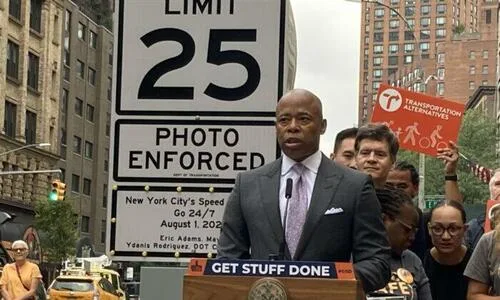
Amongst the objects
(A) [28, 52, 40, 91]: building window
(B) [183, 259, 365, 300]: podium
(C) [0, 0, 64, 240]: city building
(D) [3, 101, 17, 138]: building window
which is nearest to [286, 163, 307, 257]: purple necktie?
(B) [183, 259, 365, 300]: podium

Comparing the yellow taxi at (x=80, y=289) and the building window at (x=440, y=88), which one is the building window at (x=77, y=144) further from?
the building window at (x=440, y=88)

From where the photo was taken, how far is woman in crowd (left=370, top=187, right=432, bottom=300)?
5.98m

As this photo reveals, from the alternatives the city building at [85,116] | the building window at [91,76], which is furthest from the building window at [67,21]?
the building window at [91,76]

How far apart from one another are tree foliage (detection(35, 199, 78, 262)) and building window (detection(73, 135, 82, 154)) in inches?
743

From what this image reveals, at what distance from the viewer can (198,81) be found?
651cm

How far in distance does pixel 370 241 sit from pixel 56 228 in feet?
201

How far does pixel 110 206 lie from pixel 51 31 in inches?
2859

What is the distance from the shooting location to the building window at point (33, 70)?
74.4m

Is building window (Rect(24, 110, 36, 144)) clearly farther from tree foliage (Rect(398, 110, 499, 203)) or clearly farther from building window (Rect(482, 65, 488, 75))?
building window (Rect(482, 65, 488, 75))

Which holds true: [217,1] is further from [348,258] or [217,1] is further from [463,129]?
[463,129]

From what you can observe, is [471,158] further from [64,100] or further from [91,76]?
[91,76]

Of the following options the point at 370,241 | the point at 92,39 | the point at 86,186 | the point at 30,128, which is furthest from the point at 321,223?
the point at 92,39

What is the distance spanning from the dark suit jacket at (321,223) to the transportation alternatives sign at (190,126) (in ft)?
5.48

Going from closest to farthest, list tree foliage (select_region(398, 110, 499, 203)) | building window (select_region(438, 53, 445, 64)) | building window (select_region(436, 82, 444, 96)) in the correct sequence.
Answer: tree foliage (select_region(398, 110, 499, 203)), building window (select_region(436, 82, 444, 96)), building window (select_region(438, 53, 445, 64))
